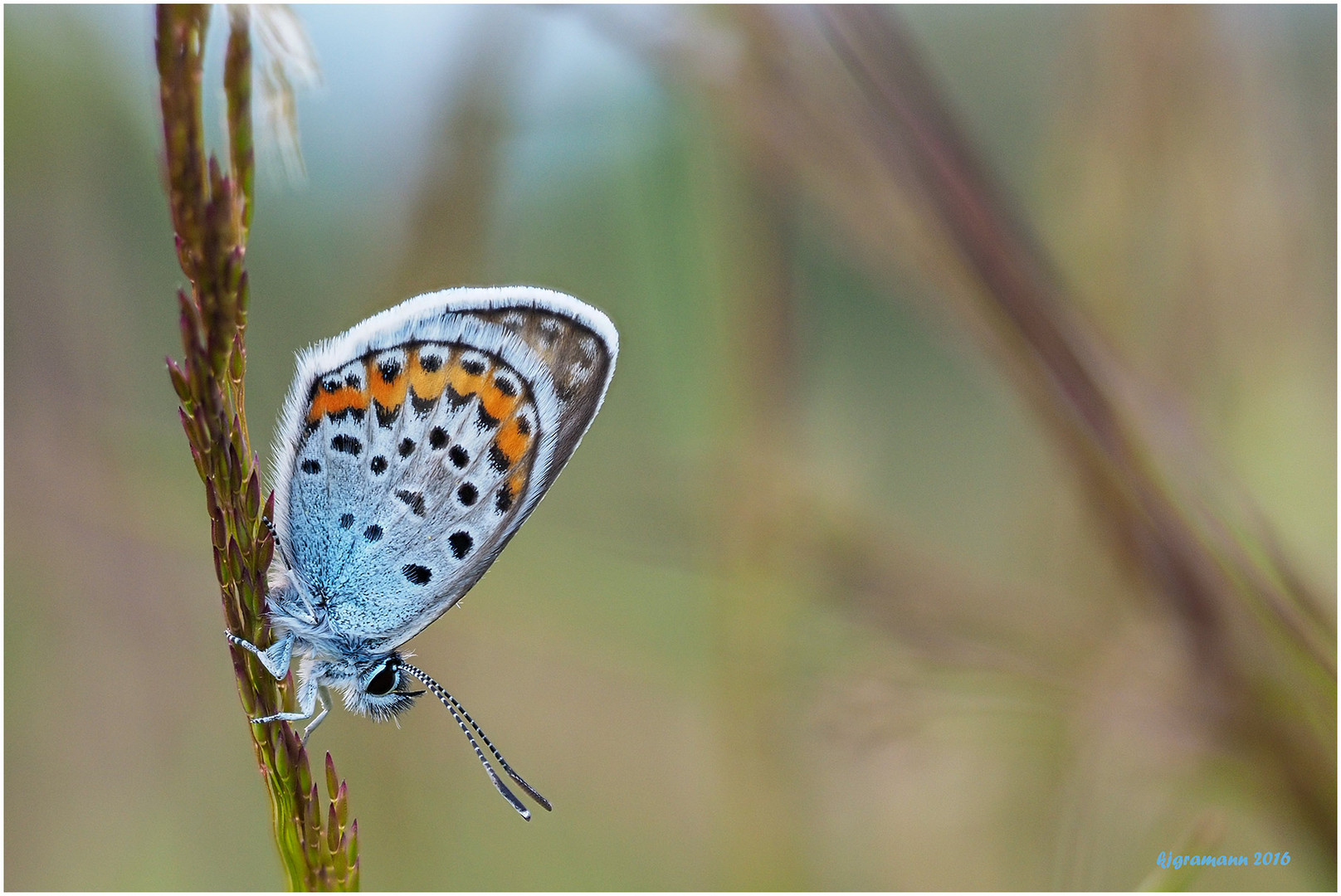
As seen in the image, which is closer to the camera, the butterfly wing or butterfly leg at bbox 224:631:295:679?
butterfly leg at bbox 224:631:295:679

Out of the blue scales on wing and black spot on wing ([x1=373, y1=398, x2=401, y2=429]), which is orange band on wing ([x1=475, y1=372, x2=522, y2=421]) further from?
black spot on wing ([x1=373, y1=398, x2=401, y2=429])

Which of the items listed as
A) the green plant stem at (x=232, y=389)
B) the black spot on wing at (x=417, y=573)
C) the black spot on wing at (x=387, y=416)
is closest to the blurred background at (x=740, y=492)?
the green plant stem at (x=232, y=389)

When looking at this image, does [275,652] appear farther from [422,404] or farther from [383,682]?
[422,404]

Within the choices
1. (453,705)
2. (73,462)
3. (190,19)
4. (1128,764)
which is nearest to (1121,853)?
(1128,764)

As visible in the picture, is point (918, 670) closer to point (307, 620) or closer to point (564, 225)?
point (307, 620)

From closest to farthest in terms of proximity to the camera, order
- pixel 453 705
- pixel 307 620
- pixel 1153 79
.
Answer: pixel 307 620, pixel 453 705, pixel 1153 79

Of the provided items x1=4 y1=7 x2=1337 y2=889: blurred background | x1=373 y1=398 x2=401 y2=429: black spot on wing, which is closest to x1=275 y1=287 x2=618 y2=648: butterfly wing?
x1=373 y1=398 x2=401 y2=429: black spot on wing

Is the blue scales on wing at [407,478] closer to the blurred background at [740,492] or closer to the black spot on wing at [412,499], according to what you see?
the black spot on wing at [412,499]
